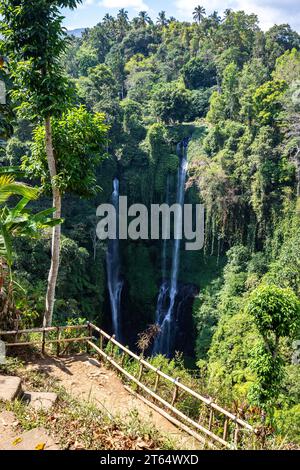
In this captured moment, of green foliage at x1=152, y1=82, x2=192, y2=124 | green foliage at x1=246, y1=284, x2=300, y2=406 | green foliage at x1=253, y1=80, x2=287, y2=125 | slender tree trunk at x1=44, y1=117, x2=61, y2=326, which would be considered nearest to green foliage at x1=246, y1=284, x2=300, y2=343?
green foliage at x1=246, y1=284, x2=300, y2=406

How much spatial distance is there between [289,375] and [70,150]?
29.1 ft

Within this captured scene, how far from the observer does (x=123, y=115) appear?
26031 mm

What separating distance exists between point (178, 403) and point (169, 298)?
54.2 ft

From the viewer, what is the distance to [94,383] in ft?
21.3

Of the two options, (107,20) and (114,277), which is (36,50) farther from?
(107,20)

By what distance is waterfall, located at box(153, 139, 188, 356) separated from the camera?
20.9 metres

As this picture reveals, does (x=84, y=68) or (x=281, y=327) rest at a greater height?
(x=84, y=68)

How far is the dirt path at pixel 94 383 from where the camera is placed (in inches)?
224

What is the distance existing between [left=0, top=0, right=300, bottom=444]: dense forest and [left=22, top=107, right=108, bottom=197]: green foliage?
0.02 m

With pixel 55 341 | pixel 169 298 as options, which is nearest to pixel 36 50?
pixel 55 341

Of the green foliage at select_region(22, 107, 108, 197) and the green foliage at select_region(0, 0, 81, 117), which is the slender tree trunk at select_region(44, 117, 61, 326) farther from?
the green foliage at select_region(0, 0, 81, 117)
